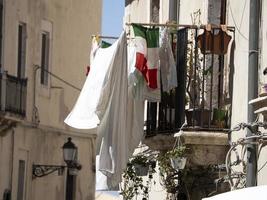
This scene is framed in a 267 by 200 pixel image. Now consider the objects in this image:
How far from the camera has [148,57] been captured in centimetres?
1530

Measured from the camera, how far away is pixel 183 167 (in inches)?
592

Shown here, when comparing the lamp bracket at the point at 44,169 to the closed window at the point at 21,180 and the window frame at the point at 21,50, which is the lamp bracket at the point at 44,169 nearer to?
the closed window at the point at 21,180

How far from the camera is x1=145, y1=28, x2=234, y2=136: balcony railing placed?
14664 mm

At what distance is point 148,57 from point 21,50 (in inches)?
548

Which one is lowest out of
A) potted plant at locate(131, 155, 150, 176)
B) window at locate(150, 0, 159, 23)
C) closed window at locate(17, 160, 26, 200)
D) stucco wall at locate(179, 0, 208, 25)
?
closed window at locate(17, 160, 26, 200)

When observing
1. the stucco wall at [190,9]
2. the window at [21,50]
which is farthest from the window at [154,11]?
the window at [21,50]

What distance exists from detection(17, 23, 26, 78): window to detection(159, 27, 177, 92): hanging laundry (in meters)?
13.5

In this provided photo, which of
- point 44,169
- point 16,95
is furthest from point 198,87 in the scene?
point 44,169

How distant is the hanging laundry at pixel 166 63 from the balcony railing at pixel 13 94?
1156 cm

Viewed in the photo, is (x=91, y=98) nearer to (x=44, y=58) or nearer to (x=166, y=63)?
(x=166, y=63)

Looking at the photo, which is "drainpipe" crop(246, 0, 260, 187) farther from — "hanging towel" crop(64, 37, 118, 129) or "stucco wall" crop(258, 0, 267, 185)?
"hanging towel" crop(64, 37, 118, 129)

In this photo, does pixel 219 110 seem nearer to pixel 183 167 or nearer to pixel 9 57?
pixel 183 167

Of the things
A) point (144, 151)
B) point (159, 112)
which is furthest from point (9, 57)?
point (159, 112)

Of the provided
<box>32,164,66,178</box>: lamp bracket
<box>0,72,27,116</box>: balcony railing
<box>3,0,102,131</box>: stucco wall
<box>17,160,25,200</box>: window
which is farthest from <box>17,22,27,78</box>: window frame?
<box>32,164,66,178</box>: lamp bracket
